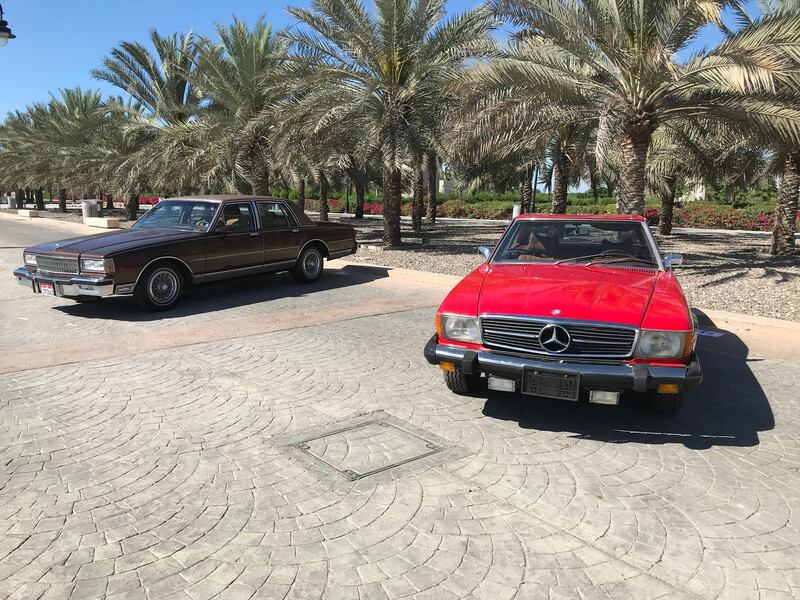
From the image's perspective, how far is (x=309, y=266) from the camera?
11281 mm

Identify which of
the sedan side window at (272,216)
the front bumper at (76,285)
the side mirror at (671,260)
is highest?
the sedan side window at (272,216)

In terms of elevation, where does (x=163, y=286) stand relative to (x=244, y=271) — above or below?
below

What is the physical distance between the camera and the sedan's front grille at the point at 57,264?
8.14 meters

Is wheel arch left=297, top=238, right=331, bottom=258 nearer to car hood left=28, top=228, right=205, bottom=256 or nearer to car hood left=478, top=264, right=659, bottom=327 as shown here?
car hood left=28, top=228, right=205, bottom=256

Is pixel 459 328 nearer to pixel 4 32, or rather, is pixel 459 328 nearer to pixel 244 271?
pixel 244 271

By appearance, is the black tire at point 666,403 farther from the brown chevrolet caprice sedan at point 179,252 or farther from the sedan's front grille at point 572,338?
the brown chevrolet caprice sedan at point 179,252

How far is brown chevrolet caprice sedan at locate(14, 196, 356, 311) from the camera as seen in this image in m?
8.10

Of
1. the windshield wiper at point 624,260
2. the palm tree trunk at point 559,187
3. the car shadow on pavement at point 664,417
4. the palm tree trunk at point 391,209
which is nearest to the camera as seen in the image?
the car shadow on pavement at point 664,417

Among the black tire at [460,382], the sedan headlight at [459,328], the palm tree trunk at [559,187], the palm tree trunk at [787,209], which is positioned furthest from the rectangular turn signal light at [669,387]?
the palm tree trunk at [559,187]

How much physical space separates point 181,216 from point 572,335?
23.9 ft

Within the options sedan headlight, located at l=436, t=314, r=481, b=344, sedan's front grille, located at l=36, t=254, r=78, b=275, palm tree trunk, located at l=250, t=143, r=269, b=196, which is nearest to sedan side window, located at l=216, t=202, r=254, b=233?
sedan's front grille, located at l=36, t=254, r=78, b=275

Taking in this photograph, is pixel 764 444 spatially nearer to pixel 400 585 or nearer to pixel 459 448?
pixel 459 448

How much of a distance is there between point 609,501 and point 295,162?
53.2 feet

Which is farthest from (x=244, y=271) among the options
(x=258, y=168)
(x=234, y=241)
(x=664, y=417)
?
(x=258, y=168)
